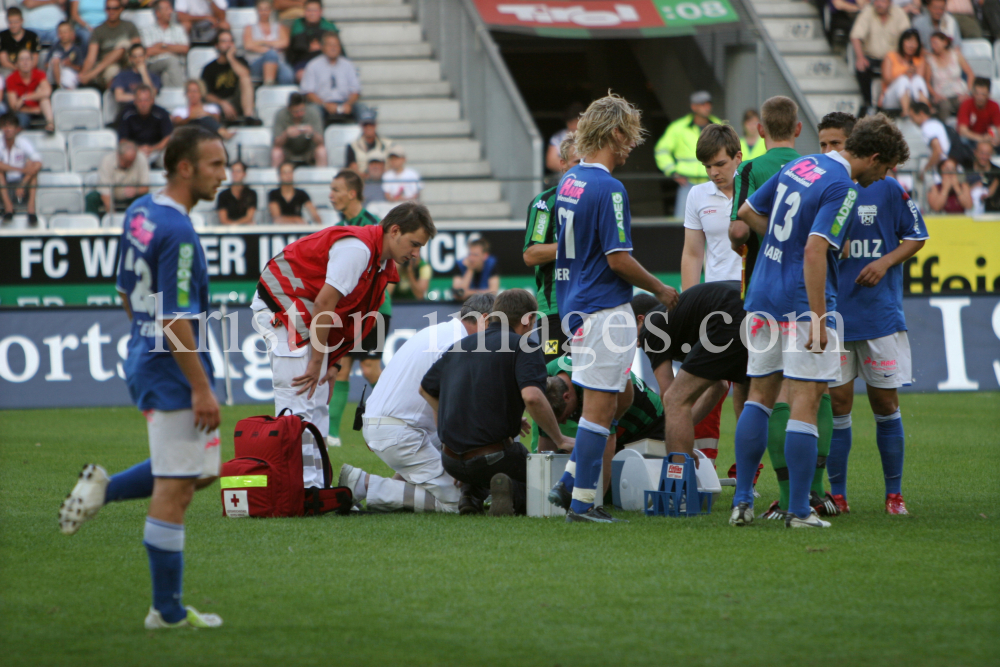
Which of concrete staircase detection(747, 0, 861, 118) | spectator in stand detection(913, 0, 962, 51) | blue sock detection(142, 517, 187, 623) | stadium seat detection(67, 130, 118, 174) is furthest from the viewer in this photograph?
concrete staircase detection(747, 0, 861, 118)

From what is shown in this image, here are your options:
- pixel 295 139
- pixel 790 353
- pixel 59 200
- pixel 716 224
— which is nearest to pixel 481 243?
pixel 295 139

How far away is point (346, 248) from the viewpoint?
6.31 meters

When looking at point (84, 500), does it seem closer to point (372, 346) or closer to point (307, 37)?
point (372, 346)

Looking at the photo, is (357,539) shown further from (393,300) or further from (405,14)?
(405,14)

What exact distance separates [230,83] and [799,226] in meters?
12.6

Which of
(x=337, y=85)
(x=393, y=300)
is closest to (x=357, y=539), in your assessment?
(x=393, y=300)

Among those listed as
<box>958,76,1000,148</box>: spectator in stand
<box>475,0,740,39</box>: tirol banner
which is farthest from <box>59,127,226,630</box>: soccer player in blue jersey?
<box>958,76,1000,148</box>: spectator in stand

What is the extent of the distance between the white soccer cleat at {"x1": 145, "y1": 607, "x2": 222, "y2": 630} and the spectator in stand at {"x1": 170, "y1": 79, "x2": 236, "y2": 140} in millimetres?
11804

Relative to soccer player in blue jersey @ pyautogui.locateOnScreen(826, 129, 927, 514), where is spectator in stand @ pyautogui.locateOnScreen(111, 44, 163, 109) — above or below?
above

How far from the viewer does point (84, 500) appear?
3.91 meters

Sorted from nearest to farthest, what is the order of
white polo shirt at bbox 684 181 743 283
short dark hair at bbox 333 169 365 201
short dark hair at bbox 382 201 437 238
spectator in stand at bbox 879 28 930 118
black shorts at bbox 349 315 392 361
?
short dark hair at bbox 382 201 437 238, white polo shirt at bbox 684 181 743 283, short dark hair at bbox 333 169 365 201, black shorts at bbox 349 315 392 361, spectator in stand at bbox 879 28 930 118

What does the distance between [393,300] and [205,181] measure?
9.74 m

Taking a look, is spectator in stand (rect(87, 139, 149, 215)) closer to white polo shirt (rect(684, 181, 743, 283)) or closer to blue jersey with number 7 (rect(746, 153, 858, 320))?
white polo shirt (rect(684, 181, 743, 283))

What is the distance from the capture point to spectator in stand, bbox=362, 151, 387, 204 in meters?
14.7
